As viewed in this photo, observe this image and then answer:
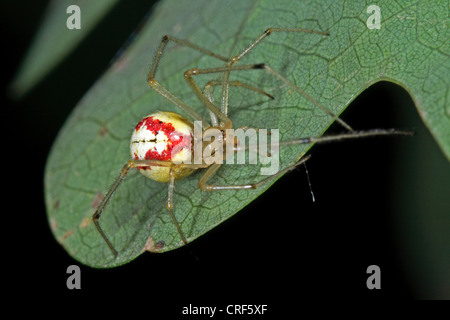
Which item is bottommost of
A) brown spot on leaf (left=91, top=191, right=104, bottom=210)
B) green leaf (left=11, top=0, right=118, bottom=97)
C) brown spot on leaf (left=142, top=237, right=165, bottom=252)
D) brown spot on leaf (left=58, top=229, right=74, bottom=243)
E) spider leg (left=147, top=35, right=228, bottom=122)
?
brown spot on leaf (left=142, top=237, right=165, bottom=252)

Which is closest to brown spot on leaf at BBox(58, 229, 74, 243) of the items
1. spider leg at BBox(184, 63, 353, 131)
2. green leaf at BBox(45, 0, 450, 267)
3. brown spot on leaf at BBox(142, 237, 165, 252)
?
green leaf at BBox(45, 0, 450, 267)

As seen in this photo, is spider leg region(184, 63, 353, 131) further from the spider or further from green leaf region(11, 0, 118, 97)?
green leaf region(11, 0, 118, 97)

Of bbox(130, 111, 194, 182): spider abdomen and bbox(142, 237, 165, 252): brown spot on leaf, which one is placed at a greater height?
bbox(130, 111, 194, 182): spider abdomen

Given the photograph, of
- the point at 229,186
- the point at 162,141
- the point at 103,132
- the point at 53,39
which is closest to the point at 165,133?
the point at 162,141

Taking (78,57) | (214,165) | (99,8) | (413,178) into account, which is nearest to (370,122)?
(413,178)

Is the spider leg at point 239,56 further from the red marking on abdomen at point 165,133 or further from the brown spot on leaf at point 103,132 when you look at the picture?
the brown spot on leaf at point 103,132

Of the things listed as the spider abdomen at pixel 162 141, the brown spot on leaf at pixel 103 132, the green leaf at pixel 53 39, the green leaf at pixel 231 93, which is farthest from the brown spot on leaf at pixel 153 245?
the green leaf at pixel 53 39

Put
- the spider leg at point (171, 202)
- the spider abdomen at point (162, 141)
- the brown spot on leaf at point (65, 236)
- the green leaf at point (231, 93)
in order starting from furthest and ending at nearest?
the brown spot on leaf at point (65, 236)
the spider abdomen at point (162, 141)
the spider leg at point (171, 202)
the green leaf at point (231, 93)

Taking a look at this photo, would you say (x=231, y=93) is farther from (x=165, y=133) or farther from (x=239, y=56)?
(x=165, y=133)
